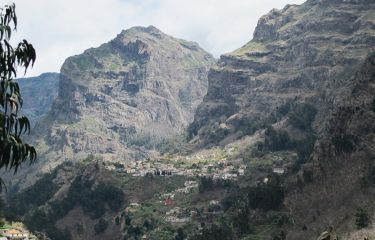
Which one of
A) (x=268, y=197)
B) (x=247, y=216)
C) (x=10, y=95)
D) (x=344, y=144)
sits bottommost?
(x=247, y=216)

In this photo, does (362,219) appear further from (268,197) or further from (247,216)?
(268,197)

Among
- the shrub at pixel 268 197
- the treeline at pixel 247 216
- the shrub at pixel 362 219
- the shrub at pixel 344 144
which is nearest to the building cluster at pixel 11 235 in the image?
the treeline at pixel 247 216

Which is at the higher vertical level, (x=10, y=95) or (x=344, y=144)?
(x=10, y=95)

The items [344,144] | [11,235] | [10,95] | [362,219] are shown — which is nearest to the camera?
[10,95]

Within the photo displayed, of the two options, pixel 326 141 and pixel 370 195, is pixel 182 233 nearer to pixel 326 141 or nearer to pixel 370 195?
pixel 326 141

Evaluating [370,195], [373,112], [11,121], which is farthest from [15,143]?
[373,112]

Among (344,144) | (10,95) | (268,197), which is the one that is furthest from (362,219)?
(10,95)

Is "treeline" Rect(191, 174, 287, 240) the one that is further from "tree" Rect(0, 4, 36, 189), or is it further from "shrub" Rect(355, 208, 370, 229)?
"tree" Rect(0, 4, 36, 189)

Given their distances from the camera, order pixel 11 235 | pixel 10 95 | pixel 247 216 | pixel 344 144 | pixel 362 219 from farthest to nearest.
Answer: pixel 247 216, pixel 344 144, pixel 11 235, pixel 362 219, pixel 10 95

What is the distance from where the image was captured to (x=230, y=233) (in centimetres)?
17288

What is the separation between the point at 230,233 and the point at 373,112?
193ft

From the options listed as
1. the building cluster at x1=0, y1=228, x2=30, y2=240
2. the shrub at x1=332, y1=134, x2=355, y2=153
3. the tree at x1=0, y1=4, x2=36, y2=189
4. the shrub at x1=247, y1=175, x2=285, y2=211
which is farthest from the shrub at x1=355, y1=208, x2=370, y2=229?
the tree at x1=0, y1=4, x2=36, y2=189

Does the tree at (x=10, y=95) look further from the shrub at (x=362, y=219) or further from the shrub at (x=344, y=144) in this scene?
the shrub at (x=344, y=144)

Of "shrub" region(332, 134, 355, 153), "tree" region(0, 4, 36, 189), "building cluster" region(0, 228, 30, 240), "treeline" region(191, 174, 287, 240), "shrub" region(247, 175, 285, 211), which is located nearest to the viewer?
"tree" region(0, 4, 36, 189)
